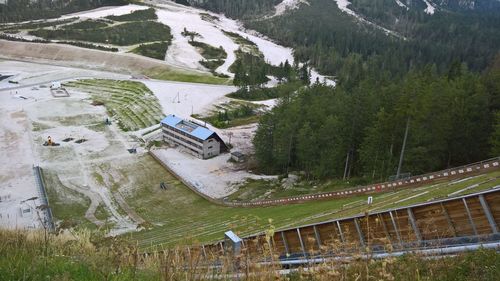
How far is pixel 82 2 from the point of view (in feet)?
571

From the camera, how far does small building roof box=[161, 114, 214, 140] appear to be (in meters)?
53.4

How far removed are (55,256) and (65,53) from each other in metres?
113

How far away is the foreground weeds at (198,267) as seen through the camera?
591 centimetres

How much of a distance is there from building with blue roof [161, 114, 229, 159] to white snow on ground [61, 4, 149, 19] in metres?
108

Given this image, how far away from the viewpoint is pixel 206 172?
49.7 meters

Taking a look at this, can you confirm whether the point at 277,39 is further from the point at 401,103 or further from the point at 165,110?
the point at 401,103

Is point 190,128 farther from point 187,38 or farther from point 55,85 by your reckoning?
point 187,38

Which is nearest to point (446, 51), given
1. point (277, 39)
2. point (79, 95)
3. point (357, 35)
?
point (357, 35)

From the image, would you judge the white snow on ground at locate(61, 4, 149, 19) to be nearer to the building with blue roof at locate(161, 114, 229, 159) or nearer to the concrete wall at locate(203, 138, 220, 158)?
the building with blue roof at locate(161, 114, 229, 159)

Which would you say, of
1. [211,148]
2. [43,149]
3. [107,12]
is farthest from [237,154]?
[107,12]

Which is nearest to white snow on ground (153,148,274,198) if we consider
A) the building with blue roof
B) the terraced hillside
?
the building with blue roof

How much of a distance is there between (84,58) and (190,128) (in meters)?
62.6

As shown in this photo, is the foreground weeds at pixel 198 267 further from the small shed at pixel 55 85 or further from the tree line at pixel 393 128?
the small shed at pixel 55 85

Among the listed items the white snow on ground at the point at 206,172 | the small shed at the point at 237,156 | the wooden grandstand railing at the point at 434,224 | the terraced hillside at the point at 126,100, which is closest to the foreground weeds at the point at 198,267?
the wooden grandstand railing at the point at 434,224
